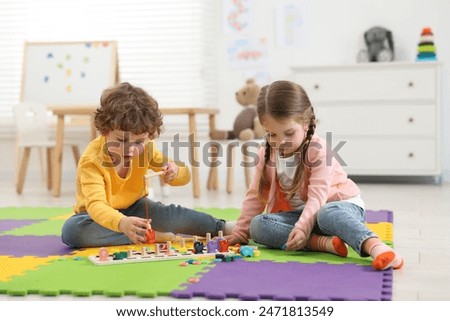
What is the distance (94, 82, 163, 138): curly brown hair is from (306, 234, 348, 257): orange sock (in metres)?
0.55

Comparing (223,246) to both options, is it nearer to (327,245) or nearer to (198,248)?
(198,248)

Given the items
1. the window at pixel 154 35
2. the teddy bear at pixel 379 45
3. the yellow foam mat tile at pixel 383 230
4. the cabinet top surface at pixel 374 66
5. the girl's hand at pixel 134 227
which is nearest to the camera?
the girl's hand at pixel 134 227

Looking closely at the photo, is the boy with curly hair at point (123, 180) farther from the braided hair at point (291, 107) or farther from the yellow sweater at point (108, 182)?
the braided hair at point (291, 107)

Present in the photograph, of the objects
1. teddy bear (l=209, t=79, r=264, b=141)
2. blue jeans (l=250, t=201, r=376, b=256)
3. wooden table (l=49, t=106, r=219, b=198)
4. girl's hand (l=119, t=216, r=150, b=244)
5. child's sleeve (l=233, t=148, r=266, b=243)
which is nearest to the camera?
blue jeans (l=250, t=201, r=376, b=256)

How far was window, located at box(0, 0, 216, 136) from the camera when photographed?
191 inches

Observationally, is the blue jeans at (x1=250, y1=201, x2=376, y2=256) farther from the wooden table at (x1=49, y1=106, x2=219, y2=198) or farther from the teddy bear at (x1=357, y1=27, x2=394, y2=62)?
the teddy bear at (x1=357, y1=27, x2=394, y2=62)

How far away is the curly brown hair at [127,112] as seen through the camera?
75.4 inches

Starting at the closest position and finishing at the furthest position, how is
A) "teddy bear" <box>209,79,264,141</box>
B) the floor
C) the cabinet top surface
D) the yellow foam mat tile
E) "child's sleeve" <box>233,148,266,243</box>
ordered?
the floor → "child's sleeve" <box>233,148,266,243</box> → the yellow foam mat tile → "teddy bear" <box>209,79,264,141</box> → the cabinet top surface

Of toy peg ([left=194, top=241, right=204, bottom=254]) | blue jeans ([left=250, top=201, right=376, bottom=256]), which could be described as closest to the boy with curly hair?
toy peg ([left=194, top=241, right=204, bottom=254])

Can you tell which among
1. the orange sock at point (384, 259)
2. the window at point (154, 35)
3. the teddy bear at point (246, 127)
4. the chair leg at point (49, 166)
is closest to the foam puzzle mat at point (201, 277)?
the orange sock at point (384, 259)

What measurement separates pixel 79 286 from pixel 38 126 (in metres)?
2.77

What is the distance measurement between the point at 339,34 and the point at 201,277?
3.32m

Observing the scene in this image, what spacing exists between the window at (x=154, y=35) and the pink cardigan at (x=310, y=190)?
289cm

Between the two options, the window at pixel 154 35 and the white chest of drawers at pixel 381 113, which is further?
the window at pixel 154 35
